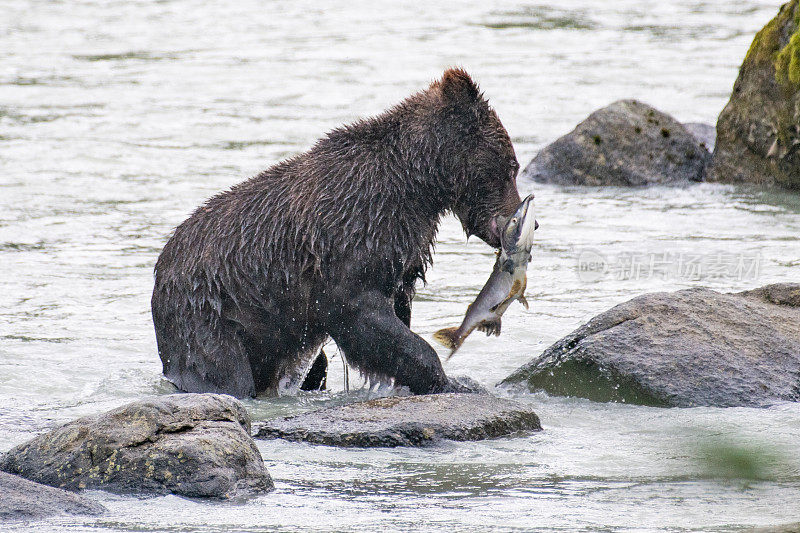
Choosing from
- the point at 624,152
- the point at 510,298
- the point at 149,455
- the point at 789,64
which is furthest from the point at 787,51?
the point at 149,455

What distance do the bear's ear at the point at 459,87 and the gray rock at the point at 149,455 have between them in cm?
229

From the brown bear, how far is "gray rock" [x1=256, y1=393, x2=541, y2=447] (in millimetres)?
528

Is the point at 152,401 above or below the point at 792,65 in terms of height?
below

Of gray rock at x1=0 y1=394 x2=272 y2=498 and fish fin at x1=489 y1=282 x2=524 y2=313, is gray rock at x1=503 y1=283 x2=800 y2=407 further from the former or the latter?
gray rock at x1=0 y1=394 x2=272 y2=498

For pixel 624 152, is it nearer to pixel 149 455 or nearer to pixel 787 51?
pixel 787 51

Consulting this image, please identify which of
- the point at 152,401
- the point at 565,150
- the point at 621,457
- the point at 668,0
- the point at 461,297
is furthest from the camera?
the point at 668,0

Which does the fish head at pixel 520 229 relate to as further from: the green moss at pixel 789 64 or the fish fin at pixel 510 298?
the green moss at pixel 789 64

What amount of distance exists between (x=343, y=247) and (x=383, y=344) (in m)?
0.55

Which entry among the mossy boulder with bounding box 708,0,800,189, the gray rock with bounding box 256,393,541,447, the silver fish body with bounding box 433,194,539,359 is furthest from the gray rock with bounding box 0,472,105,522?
the mossy boulder with bounding box 708,0,800,189

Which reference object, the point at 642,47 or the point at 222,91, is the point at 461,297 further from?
the point at 642,47

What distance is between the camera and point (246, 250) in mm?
6641

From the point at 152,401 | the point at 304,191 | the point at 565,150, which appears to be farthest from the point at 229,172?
the point at 152,401

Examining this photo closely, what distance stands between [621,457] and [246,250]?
2.26m

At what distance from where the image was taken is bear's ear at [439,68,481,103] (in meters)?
6.65
